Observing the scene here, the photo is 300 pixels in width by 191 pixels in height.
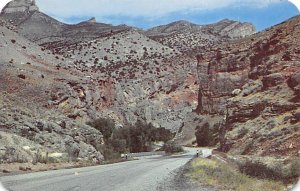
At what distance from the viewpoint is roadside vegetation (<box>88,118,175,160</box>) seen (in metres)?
14.4

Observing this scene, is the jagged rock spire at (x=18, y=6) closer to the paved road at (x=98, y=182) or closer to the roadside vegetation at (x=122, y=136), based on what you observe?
the paved road at (x=98, y=182)

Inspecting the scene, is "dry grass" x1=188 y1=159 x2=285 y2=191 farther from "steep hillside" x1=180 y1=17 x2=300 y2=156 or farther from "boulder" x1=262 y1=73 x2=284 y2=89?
"boulder" x1=262 y1=73 x2=284 y2=89

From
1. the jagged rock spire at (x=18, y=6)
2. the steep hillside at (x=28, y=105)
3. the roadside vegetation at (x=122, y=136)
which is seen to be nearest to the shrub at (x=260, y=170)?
the steep hillside at (x=28, y=105)

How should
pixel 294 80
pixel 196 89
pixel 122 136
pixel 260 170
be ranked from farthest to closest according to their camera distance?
pixel 122 136, pixel 196 89, pixel 294 80, pixel 260 170

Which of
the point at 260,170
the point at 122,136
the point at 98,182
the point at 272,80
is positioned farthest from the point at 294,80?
the point at 122,136

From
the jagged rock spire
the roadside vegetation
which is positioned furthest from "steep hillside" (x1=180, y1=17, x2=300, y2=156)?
the roadside vegetation

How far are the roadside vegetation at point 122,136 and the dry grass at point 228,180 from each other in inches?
242

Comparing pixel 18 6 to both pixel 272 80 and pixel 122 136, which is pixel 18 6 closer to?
pixel 272 80

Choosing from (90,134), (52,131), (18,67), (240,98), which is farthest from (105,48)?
(240,98)

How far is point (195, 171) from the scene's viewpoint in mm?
5488

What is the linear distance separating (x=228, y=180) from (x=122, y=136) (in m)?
14.7

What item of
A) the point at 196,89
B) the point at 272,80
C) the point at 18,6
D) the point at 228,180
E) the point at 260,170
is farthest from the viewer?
the point at 196,89

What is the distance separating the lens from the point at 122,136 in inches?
778

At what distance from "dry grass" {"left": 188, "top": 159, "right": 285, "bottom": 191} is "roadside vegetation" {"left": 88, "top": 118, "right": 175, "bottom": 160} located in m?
6.15
